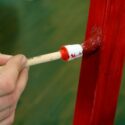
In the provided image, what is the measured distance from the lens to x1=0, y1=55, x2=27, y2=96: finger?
1.33 feet

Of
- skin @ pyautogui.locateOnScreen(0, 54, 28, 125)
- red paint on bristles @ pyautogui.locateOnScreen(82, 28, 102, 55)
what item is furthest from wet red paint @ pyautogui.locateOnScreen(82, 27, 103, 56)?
skin @ pyautogui.locateOnScreen(0, 54, 28, 125)

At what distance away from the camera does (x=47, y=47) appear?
0.73 metres

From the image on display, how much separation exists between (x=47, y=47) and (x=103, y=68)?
0.86ft

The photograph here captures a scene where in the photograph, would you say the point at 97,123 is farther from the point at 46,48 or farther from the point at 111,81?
the point at 46,48

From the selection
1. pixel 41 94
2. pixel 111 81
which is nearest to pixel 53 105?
pixel 41 94

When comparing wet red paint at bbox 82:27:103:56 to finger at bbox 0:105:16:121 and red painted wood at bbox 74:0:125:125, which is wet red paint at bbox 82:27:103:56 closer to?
red painted wood at bbox 74:0:125:125

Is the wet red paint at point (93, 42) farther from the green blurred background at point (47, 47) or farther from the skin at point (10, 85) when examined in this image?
the green blurred background at point (47, 47)

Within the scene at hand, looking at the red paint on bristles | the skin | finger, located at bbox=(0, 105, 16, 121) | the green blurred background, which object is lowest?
finger, located at bbox=(0, 105, 16, 121)

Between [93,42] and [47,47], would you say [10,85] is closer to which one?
[93,42]

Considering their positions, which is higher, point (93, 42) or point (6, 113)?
point (93, 42)

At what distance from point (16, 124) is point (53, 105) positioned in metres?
0.12

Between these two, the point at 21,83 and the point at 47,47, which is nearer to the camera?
the point at 21,83

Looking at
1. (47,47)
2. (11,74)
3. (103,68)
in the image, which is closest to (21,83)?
(11,74)

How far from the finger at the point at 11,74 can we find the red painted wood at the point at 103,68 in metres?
0.12
